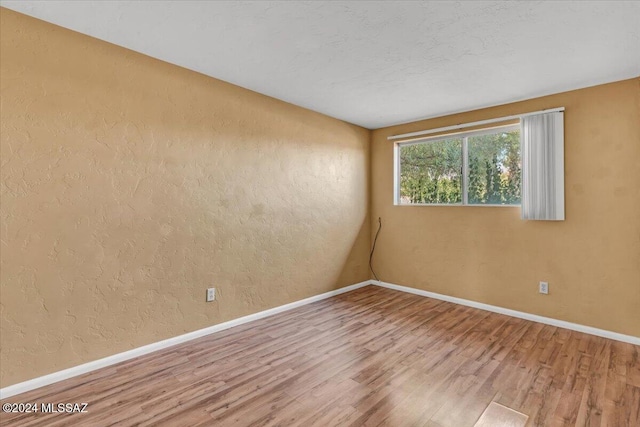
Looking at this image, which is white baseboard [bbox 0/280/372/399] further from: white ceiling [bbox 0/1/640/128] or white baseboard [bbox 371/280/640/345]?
white ceiling [bbox 0/1/640/128]

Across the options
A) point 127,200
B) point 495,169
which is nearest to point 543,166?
point 495,169

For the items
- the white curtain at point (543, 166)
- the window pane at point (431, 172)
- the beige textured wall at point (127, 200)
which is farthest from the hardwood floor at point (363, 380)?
the window pane at point (431, 172)

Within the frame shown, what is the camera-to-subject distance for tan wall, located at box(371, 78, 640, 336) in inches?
110

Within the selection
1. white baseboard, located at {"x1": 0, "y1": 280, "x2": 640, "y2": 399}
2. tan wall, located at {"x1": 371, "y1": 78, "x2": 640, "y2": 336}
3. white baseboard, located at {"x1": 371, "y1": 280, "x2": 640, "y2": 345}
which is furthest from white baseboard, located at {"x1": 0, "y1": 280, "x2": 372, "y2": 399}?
tan wall, located at {"x1": 371, "y1": 78, "x2": 640, "y2": 336}

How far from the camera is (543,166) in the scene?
314cm

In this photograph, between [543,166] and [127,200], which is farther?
[543,166]

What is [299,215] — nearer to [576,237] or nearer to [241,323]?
[241,323]

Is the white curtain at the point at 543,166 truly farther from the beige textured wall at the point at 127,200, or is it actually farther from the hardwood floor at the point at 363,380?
the beige textured wall at the point at 127,200

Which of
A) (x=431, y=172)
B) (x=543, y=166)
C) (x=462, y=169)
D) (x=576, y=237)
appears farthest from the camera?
(x=431, y=172)

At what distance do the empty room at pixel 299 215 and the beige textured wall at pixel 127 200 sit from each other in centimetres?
1

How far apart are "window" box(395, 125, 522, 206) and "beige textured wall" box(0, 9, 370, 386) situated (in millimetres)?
1703

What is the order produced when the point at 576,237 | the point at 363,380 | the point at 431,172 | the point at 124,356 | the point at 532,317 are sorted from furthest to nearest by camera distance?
the point at 431,172 < the point at 532,317 < the point at 576,237 < the point at 124,356 < the point at 363,380

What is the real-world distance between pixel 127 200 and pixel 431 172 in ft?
11.7

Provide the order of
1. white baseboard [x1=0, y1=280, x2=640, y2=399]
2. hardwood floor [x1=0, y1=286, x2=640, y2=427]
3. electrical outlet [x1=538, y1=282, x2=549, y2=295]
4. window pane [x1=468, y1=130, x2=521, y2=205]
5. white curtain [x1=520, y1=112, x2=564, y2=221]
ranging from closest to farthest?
hardwood floor [x1=0, y1=286, x2=640, y2=427], white baseboard [x1=0, y1=280, x2=640, y2=399], white curtain [x1=520, y1=112, x2=564, y2=221], electrical outlet [x1=538, y1=282, x2=549, y2=295], window pane [x1=468, y1=130, x2=521, y2=205]
